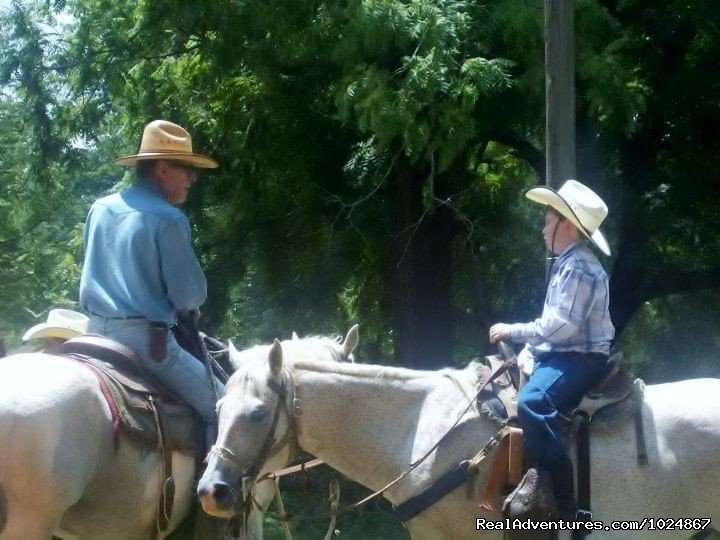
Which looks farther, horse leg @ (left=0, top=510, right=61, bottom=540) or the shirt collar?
the shirt collar

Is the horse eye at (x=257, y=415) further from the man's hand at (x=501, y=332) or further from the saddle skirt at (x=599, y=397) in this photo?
the man's hand at (x=501, y=332)

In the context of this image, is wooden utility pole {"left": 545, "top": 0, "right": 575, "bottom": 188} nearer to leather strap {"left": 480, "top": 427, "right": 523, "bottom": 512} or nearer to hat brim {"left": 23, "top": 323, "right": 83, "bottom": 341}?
leather strap {"left": 480, "top": 427, "right": 523, "bottom": 512}

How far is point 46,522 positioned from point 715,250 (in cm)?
785

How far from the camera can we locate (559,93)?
6621 mm

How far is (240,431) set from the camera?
4.55 m

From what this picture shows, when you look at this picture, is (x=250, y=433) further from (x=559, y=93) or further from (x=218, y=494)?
(x=559, y=93)

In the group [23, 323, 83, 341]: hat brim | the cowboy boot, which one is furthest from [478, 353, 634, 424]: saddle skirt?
[23, 323, 83, 341]: hat brim

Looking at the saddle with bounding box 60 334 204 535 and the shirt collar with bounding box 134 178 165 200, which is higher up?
the shirt collar with bounding box 134 178 165 200

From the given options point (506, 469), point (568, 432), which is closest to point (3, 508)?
point (506, 469)

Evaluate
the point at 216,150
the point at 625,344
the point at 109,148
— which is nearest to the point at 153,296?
the point at 216,150

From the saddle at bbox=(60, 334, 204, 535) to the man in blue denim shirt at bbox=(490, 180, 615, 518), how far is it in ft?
5.58

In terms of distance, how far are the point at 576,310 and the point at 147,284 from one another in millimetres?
2207

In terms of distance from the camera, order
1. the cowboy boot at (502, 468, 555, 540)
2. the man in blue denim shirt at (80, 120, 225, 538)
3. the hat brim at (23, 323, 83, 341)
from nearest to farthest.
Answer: the cowboy boot at (502, 468, 555, 540), the man in blue denim shirt at (80, 120, 225, 538), the hat brim at (23, 323, 83, 341)

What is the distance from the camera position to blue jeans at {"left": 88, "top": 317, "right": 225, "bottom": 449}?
5406mm
